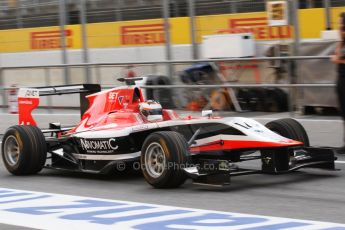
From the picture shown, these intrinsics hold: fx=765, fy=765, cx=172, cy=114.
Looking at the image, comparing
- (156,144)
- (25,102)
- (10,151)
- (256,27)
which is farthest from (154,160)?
(256,27)

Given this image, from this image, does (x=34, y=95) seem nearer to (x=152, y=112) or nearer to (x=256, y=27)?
(x=152, y=112)

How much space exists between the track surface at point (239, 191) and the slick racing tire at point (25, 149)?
13cm

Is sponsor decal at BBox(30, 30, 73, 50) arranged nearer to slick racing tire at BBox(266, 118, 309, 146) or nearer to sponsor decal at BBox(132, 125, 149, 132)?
sponsor decal at BBox(132, 125, 149, 132)

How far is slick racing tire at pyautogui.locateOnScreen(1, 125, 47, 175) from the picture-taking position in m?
9.40

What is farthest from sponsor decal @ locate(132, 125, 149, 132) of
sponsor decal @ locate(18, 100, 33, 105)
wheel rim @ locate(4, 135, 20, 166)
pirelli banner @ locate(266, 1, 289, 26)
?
pirelli banner @ locate(266, 1, 289, 26)

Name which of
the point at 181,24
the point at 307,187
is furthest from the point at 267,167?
the point at 181,24

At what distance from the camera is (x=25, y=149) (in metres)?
9.39

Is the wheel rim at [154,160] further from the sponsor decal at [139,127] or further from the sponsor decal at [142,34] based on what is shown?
the sponsor decal at [142,34]

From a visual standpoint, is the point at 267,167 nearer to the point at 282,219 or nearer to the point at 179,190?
the point at 179,190

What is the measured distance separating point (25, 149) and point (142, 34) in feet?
22.8

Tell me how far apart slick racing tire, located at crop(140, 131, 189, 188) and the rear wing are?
265 centimetres

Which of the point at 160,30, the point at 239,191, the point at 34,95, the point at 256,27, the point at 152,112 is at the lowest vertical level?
the point at 239,191

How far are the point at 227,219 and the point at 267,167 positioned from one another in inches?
63.0

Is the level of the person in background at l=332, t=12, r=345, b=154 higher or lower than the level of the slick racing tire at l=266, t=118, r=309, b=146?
higher
